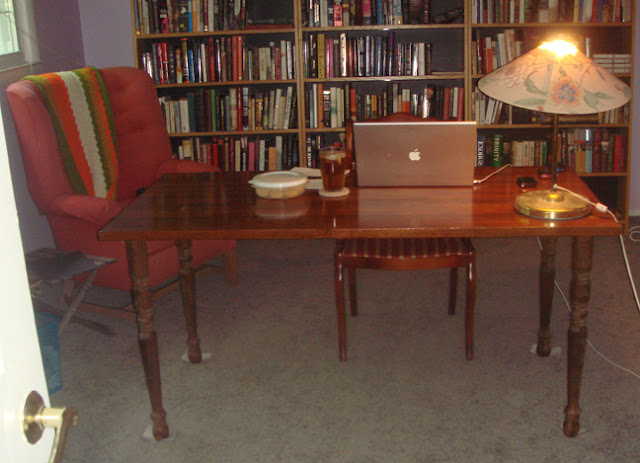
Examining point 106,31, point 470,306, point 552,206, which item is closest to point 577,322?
point 552,206

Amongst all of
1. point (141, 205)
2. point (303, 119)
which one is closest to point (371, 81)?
point (303, 119)

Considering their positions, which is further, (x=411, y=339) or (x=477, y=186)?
(x=411, y=339)

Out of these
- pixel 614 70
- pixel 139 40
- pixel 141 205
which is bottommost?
pixel 141 205

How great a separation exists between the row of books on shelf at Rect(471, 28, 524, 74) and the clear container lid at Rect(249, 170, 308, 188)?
2.15 m

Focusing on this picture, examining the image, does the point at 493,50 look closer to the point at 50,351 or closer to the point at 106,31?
the point at 106,31

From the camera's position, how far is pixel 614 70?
13.1ft

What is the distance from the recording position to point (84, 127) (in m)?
3.20

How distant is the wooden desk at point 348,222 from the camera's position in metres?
1.88

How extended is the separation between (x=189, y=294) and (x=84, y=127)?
1.12m

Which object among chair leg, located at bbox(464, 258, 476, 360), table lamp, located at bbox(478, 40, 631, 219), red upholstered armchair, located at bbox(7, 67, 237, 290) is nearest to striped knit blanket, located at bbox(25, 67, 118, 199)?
red upholstered armchair, located at bbox(7, 67, 237, 290)

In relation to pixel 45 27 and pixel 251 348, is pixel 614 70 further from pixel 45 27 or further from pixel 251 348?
pixel 45 27

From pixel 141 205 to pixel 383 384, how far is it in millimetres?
1014

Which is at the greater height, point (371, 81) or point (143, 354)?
point (371, 81)

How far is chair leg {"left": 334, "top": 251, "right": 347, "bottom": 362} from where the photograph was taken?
98.1 inches
